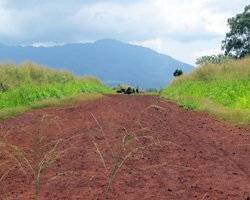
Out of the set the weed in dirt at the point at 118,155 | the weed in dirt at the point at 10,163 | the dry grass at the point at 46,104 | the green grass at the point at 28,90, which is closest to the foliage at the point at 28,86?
the green grass at the point at 28,90

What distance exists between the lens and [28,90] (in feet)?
57.4

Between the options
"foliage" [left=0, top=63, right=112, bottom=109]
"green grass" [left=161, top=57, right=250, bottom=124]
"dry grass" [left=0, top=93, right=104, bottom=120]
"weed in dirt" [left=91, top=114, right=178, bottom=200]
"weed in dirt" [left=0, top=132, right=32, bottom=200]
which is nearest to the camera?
"weed in dirt" [left=91, top=114, right=178, bottom=200]

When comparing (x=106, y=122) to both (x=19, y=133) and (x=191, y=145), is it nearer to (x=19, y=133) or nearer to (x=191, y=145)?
(x=19, y=133)

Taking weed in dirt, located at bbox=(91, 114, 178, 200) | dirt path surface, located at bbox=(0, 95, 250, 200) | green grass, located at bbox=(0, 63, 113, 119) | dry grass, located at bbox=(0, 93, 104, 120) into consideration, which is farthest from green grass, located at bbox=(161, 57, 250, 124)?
weed in dirt, located at bbox=(91, 114, 178, 200)

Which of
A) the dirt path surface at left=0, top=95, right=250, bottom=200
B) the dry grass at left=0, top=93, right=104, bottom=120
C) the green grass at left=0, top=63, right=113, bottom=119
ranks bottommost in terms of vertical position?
the dirt path surface at left=0, top=95, right=250, bottom=200

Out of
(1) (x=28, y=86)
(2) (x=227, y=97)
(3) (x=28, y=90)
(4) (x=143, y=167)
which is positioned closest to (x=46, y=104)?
(3) (x=28, y=90)

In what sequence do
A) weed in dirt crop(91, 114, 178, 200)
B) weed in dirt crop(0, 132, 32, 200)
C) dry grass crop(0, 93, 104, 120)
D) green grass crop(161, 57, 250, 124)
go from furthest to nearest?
dry grass crop(0, 93, 104, 120)
green grass crop(161, 57, 250, 124)
weed in dirt crop(0, 132, 32, 200)
weed in dirt crop(91, 114, 178, 200)

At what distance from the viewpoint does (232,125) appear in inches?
429

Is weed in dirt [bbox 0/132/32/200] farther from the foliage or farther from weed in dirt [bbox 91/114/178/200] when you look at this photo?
the foliage

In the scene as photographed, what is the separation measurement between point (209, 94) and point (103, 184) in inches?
523

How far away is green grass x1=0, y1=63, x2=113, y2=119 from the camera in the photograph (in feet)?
50.4

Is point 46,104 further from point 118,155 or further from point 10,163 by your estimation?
point 118,155

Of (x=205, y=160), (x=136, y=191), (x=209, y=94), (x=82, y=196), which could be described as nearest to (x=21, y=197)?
(x=82, y=196)

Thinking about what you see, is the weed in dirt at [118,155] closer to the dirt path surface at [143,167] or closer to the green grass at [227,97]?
the dirt path surface at [143,167]
